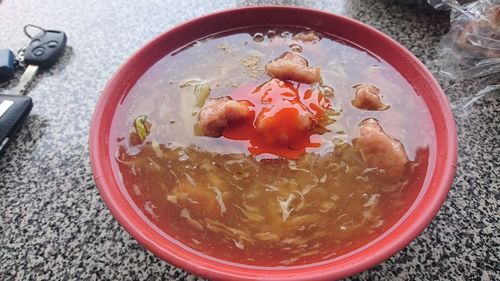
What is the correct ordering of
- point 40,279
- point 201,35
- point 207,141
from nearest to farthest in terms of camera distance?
point 40,279, point 207,141, point 201,35

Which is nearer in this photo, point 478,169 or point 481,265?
point 481,265

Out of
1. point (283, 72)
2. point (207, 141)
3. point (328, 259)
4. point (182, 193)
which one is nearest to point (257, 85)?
point (283, 72)

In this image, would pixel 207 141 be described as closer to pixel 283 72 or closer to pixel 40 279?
pixel 283 72

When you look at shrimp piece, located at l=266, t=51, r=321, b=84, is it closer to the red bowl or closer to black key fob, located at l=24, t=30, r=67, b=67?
the red bowl

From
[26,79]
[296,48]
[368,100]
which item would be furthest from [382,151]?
[26,79]

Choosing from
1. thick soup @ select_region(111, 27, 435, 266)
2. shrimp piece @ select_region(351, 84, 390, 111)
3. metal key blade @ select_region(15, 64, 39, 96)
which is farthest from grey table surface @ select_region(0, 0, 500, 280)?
shrimp piece @ select_region(351, 84, 390, 111)

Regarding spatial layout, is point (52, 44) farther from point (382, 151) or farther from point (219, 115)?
point (382, 151)

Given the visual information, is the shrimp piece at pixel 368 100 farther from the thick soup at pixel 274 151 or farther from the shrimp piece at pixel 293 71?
the shrimp piece at pixel 293 71
